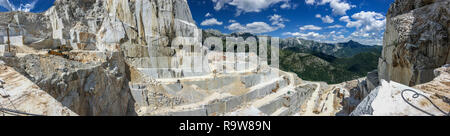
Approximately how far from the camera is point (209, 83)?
17453mm

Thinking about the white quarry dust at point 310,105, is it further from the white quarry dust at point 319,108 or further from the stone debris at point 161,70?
the stone debris at point 161,70

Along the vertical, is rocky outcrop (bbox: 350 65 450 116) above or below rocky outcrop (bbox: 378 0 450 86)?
below

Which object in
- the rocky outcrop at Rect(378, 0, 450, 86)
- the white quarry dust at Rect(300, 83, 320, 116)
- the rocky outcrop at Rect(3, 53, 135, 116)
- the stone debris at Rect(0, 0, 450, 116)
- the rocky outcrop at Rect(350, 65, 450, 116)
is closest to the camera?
the rocky outcrop at Rect(350, 65, 450, 116)

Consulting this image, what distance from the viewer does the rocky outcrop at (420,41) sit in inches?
280

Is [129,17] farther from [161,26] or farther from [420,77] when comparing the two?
[420,77]

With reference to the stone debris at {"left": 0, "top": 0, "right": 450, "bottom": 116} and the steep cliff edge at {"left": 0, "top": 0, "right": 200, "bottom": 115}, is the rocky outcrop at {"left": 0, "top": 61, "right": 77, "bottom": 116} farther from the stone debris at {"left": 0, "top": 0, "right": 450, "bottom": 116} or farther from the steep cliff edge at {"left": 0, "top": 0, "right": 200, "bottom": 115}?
the steep cliff edge at {"left": 0, "top": 0, "right": 200, "bottom": 115}

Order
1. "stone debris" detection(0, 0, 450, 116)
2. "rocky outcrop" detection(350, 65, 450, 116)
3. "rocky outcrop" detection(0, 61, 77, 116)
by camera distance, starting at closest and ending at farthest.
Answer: "rocky outcrop" detection(350, 65, 450, 116) < "rocky outcrop" detection(0, 61, 77, 116) < "stone debris" detection(0, 0, 450, 116)

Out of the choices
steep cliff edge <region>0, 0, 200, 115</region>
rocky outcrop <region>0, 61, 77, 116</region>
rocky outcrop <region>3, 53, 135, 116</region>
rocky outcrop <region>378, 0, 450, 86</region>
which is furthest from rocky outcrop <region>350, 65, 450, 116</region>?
steep cliff edge <region>0, 0, 200, 115</region>

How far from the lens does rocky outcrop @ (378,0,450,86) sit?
711 centimetres

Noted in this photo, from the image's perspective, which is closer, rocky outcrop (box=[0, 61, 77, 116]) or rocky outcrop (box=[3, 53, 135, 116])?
rocky outcrop (box=[0, 61, 77, 116])

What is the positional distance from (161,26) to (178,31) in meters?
2.31

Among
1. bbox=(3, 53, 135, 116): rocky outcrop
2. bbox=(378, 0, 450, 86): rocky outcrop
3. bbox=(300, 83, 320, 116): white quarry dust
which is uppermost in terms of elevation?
bbox=(378, 0, 450, 86): rocky outcrop

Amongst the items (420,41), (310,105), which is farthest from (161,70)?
(420,41)
